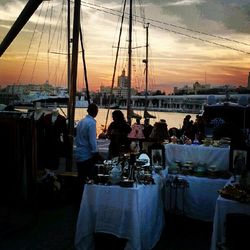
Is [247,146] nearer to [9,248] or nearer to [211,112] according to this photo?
[9,248]

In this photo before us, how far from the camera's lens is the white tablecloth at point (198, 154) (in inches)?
→ 277

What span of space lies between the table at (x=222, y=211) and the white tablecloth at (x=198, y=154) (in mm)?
2287

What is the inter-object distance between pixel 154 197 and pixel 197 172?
1239mm

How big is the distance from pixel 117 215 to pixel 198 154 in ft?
8.17

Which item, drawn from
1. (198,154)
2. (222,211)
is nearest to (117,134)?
(198,154)

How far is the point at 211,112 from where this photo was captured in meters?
16.4

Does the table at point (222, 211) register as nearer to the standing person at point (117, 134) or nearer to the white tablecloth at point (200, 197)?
the white tablecloth at point (200, 197)

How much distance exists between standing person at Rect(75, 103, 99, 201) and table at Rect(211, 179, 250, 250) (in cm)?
240

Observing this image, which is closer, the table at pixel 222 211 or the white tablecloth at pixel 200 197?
the table at pixel 222 211

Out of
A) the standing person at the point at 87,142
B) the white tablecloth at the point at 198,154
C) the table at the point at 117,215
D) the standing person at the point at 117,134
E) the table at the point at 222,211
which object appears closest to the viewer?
the table at the point at 222,211

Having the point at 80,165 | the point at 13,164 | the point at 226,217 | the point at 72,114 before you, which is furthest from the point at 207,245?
the point at 72,114

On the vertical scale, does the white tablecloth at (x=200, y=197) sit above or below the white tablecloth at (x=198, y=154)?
Answer: below

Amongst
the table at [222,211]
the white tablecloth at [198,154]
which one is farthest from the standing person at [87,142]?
the table at [222,211]

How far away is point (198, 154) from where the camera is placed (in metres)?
7.23
